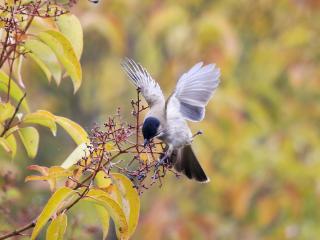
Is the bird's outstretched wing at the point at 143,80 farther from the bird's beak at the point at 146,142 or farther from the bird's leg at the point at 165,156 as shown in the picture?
the bird's beak at the point at 146,142

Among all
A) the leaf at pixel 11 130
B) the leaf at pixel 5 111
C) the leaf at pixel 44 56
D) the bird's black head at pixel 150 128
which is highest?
the leaf at pixel 44 56

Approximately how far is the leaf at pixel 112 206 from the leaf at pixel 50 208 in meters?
0.07

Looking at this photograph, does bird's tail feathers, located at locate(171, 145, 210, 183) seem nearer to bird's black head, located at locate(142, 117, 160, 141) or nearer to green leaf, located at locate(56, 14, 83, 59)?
bird's black head, located at locate(142, 117, 160, 141)

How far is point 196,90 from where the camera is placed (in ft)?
8.07

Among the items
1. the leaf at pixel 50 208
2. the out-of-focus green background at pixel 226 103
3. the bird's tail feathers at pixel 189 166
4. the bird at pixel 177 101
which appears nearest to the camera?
the leaf at pixel 50 208

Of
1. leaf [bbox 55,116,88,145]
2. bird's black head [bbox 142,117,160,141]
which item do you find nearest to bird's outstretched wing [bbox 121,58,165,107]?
bird's black head [bbox 142,117,160,141]

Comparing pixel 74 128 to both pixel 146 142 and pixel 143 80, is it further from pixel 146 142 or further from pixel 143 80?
pixel 143 80

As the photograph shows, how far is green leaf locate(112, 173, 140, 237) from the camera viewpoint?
6.28ft

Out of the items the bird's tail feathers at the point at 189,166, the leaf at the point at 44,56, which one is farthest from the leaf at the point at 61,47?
the bird's tail feathers at the point at 189,166

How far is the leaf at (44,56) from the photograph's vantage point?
2105 mm

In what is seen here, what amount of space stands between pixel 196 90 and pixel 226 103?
3484 mm

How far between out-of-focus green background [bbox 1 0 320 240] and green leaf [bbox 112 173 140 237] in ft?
11.8

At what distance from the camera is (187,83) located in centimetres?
247

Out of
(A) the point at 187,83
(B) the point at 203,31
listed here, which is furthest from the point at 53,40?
(B) the point at 203,31
